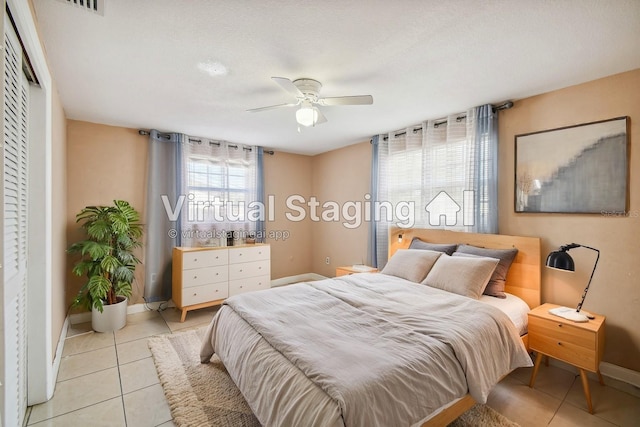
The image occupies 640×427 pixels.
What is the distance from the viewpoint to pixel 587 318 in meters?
2.15

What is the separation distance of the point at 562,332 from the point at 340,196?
330 cm

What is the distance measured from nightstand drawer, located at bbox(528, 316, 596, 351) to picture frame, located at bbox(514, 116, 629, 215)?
98 centimetres

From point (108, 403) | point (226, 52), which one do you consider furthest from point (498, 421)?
point (226, 52)

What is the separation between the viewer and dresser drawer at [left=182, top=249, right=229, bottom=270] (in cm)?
357

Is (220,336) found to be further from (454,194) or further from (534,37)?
(534,37)

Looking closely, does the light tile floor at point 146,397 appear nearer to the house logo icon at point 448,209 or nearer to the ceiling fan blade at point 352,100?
the house logo icon at point 448,209

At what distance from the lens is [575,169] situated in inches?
96.0

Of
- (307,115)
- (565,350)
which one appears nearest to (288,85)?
(307,115)

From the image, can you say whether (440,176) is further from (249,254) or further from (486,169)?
(249,254)

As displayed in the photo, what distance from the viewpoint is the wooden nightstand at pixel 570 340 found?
1.98 meters

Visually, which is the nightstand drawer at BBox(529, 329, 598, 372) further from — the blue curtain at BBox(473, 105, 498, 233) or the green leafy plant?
the green leafy plant

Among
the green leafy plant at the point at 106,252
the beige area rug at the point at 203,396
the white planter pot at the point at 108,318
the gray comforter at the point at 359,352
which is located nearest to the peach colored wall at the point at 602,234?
the gray comforter at the point at 359,352

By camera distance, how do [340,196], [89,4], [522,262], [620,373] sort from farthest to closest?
[340,196] → [522,262] → [620,373] → [89,4]

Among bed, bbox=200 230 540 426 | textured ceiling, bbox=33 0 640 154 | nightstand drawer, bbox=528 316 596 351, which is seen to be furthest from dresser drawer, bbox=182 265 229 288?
nightstand drawer, bbox=528 316 596 351
